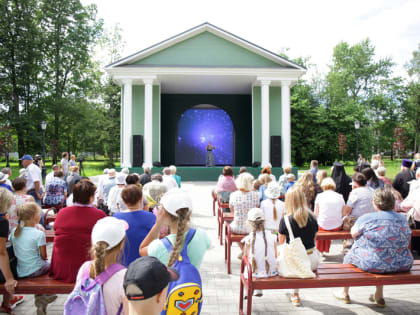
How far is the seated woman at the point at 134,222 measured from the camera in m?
3.10

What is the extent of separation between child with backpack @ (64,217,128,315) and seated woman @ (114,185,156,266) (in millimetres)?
1151

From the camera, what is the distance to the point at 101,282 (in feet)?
6.07

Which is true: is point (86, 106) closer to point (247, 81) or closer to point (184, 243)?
point (247, 81)

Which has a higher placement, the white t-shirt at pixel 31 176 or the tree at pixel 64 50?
the tree at pixel 64 50

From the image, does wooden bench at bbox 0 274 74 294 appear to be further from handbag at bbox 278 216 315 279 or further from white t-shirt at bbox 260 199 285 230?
white t-shirt at bbox 260 199 285 230

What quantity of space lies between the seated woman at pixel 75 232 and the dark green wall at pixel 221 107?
65.2 feet

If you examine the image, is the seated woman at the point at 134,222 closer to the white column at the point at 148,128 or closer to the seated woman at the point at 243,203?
the seated woman at the point at 243,203

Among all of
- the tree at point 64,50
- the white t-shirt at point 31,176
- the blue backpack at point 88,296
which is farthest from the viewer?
the tree at point 64,50

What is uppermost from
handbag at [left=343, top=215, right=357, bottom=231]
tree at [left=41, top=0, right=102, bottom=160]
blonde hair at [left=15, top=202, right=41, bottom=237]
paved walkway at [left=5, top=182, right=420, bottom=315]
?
tree at [left=41, top=0, right=102, bottom=160]

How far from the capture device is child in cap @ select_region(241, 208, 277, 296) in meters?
3.19

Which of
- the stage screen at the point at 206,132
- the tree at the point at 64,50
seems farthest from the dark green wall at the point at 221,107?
the tree at the point at 64,50

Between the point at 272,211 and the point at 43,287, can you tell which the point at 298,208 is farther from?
the point at 43,287

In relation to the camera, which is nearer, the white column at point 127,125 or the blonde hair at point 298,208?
the blonde hair at point 298,208

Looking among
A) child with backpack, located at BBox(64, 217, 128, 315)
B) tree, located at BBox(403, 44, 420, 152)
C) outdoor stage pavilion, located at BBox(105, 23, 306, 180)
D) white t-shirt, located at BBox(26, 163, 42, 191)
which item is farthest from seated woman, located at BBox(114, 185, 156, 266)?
tree, located at BBox(403, 44, 420, 152)
